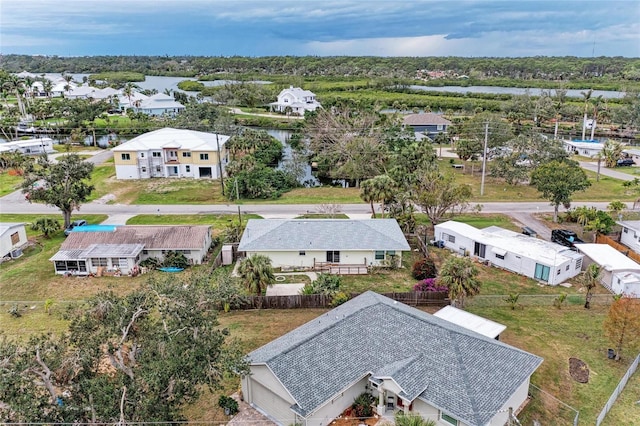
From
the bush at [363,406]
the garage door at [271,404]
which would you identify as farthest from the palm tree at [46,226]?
the bush at [363,406]

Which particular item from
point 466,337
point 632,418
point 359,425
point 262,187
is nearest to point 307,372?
point 359,425

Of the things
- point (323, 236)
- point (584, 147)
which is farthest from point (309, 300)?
point (584, 147)

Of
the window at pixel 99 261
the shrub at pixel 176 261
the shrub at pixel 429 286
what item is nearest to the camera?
the shrub at pixel 429 286

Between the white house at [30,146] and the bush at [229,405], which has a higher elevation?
the white house at [30,146]

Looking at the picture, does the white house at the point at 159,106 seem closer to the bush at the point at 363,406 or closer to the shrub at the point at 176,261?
the shrub at the point at 176,261

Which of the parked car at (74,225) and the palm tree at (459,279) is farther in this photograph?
the parked car at (74,225)

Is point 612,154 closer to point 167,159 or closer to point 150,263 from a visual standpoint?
point 167,159

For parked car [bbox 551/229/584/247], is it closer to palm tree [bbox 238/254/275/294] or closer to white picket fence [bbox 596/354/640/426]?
white picket fence [bbox 596/354/640/426]

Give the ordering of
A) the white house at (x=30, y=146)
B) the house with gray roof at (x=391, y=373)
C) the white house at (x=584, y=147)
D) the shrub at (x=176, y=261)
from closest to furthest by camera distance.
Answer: the house with gray roof at (x=391, y=373) < the shrub at (x=176, y=261) < the white house at (x=30, y=146) < the white house at (x=584, y=147)
